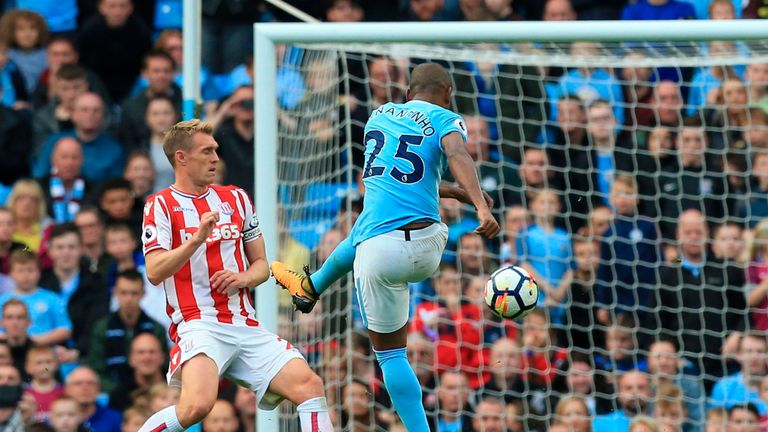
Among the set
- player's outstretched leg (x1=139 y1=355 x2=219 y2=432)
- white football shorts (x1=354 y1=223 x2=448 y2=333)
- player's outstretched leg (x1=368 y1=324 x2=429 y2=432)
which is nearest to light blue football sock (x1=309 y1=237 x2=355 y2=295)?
white football shorts (x1=354 y1=223 x2=448 y2=333)

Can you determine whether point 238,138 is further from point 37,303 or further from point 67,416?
point 67,416

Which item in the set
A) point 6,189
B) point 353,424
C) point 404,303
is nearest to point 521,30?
point 404,303

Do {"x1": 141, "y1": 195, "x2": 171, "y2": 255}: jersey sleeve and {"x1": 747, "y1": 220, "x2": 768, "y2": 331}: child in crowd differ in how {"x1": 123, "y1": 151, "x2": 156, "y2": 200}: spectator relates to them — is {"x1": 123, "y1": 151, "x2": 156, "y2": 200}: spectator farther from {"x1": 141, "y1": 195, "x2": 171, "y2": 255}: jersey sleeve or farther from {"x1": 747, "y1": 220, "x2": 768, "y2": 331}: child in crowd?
{"x1": 747, "y1": 220, "x2": 768, "y2": 331}: child in crowd

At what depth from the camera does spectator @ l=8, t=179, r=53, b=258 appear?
39.0 feet

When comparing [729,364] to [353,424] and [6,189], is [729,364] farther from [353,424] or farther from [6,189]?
[6,189]

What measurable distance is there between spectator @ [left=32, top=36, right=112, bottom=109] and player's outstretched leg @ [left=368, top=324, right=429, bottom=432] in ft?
18.9

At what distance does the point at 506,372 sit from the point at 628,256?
1386mm

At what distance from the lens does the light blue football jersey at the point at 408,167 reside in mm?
7293

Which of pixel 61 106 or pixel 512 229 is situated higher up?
pixel 61 106

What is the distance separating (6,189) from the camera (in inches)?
487

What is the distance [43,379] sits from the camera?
1084 cm

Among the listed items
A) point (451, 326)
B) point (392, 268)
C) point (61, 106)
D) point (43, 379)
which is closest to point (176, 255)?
point (392, 268)

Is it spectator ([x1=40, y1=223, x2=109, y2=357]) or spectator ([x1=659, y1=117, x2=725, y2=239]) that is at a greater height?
spectator ([x1=659, y1=117, x2=725, y2=239])

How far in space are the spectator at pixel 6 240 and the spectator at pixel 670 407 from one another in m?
5.34
